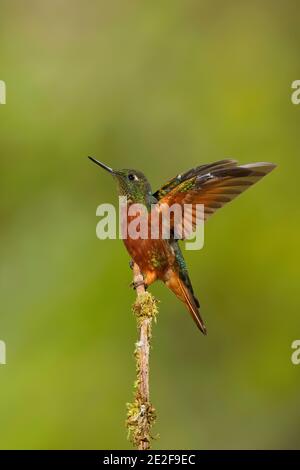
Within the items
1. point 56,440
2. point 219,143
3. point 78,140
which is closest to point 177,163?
point 219,143

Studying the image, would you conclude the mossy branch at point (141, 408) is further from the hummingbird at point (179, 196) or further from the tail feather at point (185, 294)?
the tail feather at point (185, 294)

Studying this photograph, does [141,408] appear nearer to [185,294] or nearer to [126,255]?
[185,294]

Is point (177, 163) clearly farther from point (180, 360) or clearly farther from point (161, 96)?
point (180, 360)

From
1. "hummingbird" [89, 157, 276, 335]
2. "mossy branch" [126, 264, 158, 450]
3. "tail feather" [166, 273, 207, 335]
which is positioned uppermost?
"hummingbird" [89, 157, 276, 335]

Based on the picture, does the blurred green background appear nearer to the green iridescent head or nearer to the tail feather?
the tail feather

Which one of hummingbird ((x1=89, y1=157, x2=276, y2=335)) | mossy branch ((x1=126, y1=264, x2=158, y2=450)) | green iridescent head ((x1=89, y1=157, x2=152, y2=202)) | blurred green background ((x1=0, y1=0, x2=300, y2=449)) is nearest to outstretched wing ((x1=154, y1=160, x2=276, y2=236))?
hummingbird ((x1=89, y1=157, x2=276, y2=335))
